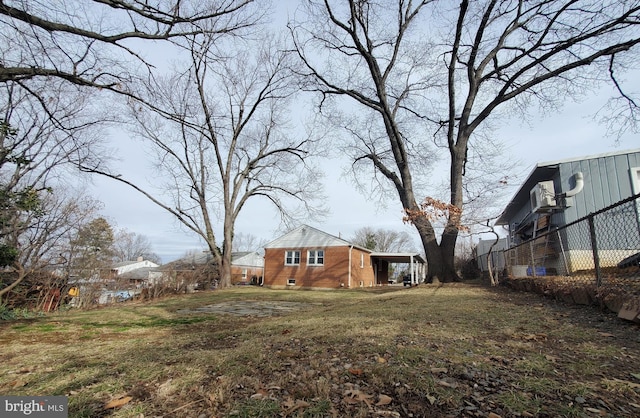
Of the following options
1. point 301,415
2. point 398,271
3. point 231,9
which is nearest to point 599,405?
point 301,415

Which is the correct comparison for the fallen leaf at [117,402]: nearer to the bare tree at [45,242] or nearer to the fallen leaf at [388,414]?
the fallen leaf at [388,414]

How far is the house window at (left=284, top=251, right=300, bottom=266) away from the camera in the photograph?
23.7m

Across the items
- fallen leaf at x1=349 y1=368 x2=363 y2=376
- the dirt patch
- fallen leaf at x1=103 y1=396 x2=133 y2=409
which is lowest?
the dirt patch

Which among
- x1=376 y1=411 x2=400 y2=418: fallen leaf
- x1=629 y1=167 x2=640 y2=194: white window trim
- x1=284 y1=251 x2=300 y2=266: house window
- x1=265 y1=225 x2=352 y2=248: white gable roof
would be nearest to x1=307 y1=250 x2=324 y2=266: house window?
x1=265 y1=225 x2=352 y2=248: white gable roof

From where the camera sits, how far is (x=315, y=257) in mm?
23141

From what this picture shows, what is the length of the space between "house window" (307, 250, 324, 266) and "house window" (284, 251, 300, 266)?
0.91 meters

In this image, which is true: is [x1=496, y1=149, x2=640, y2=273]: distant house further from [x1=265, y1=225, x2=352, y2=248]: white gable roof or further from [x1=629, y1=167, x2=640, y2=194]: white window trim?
[x1=265, y1=225, x2=352, y2=248]: white gable roof

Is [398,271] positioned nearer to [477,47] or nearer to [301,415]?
[477,47]

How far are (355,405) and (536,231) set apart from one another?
49.9 ft

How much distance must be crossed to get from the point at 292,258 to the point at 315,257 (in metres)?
1.83

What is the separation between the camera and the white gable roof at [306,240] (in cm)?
2283

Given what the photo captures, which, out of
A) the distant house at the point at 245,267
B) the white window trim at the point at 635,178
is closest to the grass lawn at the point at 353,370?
the white window trim at the point at 635,178

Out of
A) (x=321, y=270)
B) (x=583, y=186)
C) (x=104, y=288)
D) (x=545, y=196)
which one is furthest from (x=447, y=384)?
(x=321, y=270)

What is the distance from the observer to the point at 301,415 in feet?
5.68
